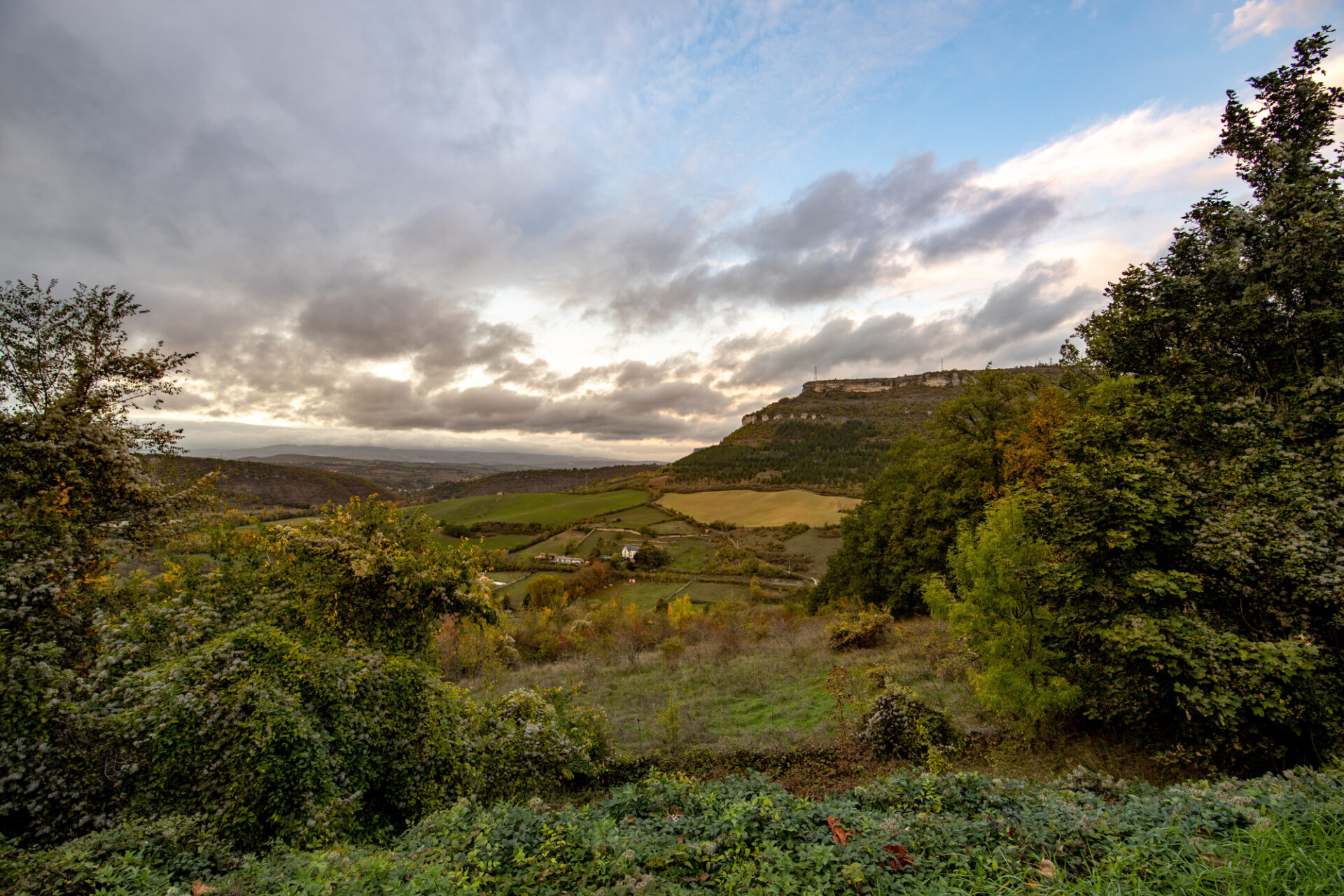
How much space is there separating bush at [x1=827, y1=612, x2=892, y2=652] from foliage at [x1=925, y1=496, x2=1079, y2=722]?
922cm

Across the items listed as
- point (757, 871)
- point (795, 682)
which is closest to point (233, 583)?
point (757, 871)

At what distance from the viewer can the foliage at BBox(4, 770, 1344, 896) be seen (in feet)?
12.2

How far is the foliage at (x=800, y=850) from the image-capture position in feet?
12.2

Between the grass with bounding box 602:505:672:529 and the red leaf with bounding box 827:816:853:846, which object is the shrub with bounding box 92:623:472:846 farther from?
the grass with bounding box 602:505:672:529

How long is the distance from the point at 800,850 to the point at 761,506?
75483 millimetres

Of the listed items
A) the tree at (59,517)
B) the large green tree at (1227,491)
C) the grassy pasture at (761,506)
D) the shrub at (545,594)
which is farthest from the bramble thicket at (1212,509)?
A: the grassy pasture at (761,506)

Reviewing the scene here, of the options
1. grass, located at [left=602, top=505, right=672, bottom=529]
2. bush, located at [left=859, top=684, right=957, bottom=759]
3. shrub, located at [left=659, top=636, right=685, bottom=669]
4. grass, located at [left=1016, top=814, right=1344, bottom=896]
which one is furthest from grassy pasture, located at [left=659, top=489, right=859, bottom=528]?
grass, located at [left=1016, top=814, right=1344, bottom=896]

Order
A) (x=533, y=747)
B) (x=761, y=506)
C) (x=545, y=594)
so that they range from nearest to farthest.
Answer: (x=533, y=747) < (x=545, y=594) < (x=761, y=506)

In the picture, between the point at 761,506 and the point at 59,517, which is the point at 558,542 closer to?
the point at 761,506

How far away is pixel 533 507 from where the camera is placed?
90375 mm

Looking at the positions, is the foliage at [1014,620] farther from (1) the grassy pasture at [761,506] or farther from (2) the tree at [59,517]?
(1) the grassy pasture at [761,506]

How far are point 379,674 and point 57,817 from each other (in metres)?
3.31

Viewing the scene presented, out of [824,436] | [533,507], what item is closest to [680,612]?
[533,507]

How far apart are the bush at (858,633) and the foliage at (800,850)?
53.4 ft
